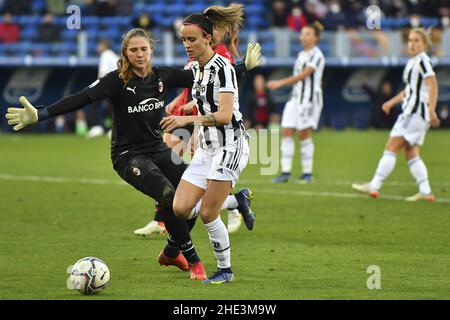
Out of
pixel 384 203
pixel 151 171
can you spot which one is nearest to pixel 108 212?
pixel 384 203

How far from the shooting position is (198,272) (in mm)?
9039

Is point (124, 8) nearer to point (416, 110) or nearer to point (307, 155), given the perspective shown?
point (307, 155)

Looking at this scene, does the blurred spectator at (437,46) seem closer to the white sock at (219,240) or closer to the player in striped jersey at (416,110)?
the player in striped jersey at (416,110)

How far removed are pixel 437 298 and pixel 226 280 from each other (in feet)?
5.66

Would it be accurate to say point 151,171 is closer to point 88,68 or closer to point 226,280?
point 226,280

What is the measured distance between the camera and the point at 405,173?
1898 centimetres

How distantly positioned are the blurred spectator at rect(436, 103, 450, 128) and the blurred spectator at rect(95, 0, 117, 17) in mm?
10118

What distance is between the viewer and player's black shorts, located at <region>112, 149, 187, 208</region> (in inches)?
360

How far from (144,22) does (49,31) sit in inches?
105

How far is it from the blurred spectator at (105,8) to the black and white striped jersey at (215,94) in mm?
23440

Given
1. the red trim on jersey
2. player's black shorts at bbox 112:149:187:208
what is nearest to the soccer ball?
player's black shorts at bbox 112:149:187:208

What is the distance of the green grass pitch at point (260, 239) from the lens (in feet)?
27.9

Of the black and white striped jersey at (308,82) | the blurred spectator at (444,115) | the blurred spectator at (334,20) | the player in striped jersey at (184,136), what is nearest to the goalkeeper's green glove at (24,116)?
the player in striped jersey at (184,136)

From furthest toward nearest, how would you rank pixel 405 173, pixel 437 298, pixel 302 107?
pixel 405 173, pixel 302 107, pixel 437 298
